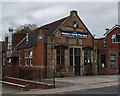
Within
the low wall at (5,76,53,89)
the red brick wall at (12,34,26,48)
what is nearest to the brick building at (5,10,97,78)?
the low wall at (5,76,53,89)

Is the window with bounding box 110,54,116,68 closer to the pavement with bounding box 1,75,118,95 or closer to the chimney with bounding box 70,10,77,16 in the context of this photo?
the chimney with bounding box 70,10,77,16

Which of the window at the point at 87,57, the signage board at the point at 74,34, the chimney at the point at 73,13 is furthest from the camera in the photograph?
the window at the point at 87,57

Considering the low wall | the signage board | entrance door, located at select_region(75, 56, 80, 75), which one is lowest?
the low wall

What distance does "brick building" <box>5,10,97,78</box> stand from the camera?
23.3m

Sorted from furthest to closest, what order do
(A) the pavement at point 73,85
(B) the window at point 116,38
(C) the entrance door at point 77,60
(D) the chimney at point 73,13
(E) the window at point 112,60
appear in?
(B) the window at point 116,38
(E) the window at point 112,60
(D) the chimney at point 73,13
(C) the entrance door at point 77,60
(A) the pavement at point 73,85

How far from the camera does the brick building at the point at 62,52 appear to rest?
23328 mm

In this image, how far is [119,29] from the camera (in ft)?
115

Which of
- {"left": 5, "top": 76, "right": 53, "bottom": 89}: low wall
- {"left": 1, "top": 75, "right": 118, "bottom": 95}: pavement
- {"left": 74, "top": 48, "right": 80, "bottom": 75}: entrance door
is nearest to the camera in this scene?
{"left": 1, "top": 75, "right": 118, "bottom": 95}: pavement

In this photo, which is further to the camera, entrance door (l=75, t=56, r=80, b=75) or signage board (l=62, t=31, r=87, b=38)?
entrance door (l=75, t=56, r=80, b=75)

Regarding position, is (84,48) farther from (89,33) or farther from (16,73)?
(16,73)

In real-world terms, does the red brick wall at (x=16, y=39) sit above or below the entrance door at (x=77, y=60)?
above

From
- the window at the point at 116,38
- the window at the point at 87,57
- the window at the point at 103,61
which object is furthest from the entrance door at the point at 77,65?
the window at the point at 116,38

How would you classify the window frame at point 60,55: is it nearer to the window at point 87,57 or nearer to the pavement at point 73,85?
the window at point 87,57

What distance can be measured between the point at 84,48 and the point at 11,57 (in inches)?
451
